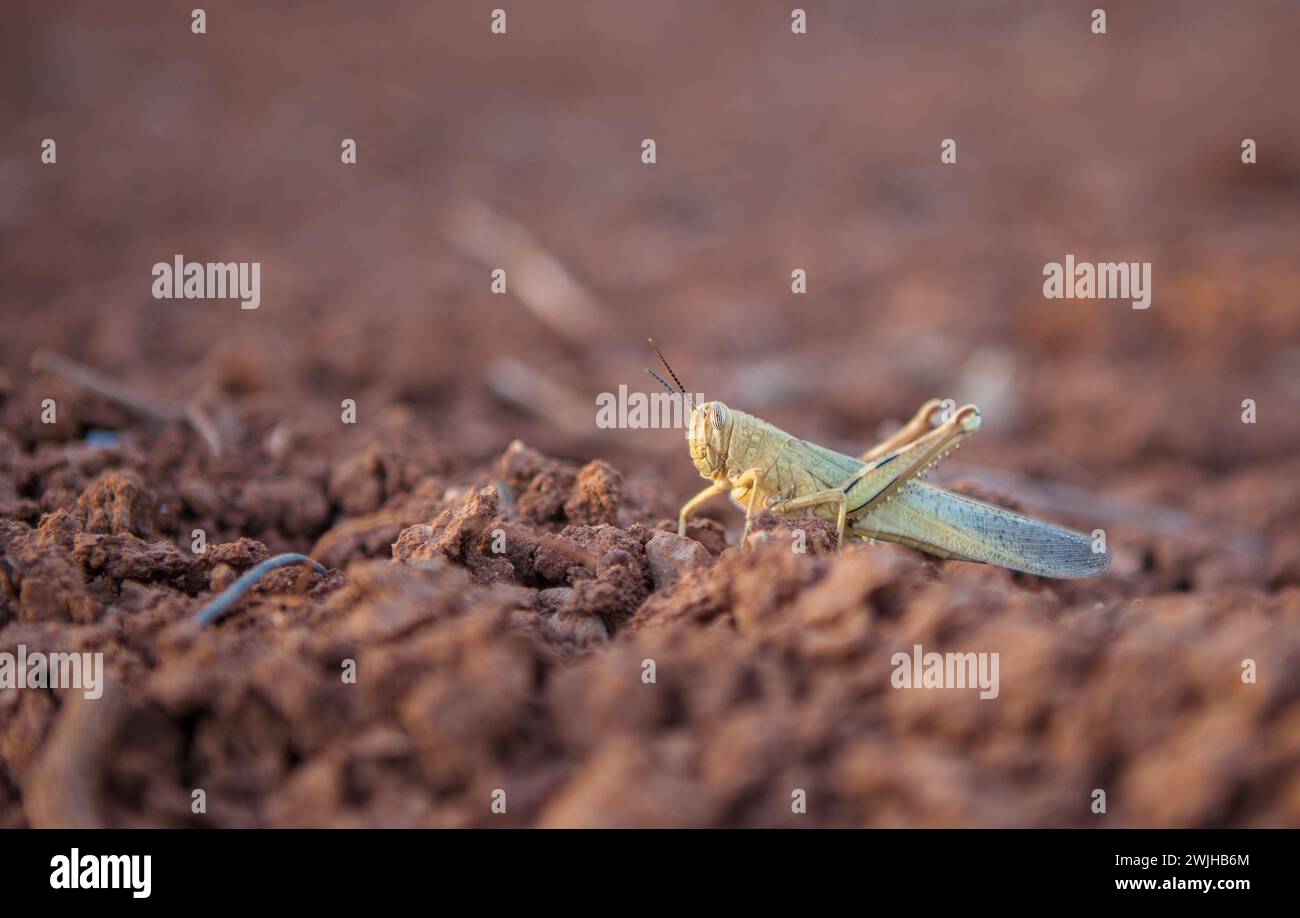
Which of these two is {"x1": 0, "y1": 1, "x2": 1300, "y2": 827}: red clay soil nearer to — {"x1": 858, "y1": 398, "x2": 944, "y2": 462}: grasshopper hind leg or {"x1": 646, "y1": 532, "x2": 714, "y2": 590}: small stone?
{"x1": 646, "y1": 532, "x2": 714, "y2": 590}: small stone

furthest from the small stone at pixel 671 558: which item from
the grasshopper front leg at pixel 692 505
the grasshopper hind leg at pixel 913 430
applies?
the grasshopper hind leg at pixel 913 430

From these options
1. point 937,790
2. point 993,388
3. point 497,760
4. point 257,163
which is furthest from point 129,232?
point 937,790

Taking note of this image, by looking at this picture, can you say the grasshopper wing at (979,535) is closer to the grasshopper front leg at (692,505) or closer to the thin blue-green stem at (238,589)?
the grasshopper front leg at (692,505)

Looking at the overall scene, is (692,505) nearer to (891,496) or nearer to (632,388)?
(891,496)

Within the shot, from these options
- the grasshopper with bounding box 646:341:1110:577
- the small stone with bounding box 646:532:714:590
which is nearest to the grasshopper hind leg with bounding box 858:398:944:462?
the grasshopper with bounding box 646:341:1110:577

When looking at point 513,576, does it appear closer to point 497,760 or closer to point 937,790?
point 497,760

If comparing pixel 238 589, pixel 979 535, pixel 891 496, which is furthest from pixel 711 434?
pixel 238 589
